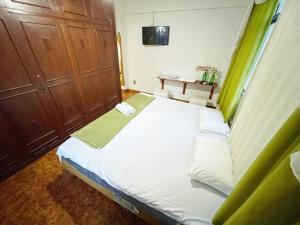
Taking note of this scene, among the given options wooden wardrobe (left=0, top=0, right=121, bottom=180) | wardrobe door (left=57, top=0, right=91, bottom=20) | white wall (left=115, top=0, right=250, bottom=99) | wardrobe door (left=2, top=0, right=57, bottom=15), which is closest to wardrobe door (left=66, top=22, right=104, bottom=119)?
wooden wardrobe (left=0, top=0, right=121, bottom=180)

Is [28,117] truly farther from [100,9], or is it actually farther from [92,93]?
[100,9]

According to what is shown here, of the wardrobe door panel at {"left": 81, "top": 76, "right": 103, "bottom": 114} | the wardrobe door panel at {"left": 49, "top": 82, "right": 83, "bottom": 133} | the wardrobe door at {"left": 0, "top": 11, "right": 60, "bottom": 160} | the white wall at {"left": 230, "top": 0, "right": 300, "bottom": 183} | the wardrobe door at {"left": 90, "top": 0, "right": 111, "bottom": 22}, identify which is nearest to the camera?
the white wall at {"left": 230, "top": 0, "right": 300, "bottom": 183}

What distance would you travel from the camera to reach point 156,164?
3.78ft

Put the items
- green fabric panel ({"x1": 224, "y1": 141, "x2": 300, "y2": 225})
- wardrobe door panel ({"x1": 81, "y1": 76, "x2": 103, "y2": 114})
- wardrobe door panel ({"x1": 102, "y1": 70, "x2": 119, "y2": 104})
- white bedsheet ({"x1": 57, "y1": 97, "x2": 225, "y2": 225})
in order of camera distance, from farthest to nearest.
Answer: wardrobe door panel ({"x1": 102, "y1": 70, "x2": 119, "y2": 104})
wardrobe door panel ({"x1": 81, "y1": 76, "x2": 103, "y2": 114})
white bedsheet ({"x1": 57, "y1": 97, "x2": 225, "y2": 225})
green fabric panel ({"x1": 224, "y1": 141, "x2": 300, "y2": 225})

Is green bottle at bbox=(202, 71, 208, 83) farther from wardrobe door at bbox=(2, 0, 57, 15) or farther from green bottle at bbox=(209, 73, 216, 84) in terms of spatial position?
wardrobe door at bbox=(2, 0, 57, 15)

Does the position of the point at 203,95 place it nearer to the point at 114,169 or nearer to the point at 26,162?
the point at 114,169

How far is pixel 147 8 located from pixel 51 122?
335 centimetres

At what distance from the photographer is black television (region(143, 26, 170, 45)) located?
10.1ft

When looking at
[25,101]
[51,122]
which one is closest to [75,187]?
[51,122]

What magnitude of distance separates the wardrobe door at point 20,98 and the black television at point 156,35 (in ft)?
8.62

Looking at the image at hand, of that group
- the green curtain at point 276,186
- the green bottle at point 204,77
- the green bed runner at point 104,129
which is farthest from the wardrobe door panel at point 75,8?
the green bottle at point 204,77

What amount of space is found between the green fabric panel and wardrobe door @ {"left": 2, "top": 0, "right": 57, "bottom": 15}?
7.92ft

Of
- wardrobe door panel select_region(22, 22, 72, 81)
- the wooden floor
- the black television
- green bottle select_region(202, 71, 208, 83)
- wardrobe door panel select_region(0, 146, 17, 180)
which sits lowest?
the wooden floor

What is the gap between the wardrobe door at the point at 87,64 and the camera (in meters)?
1.95
